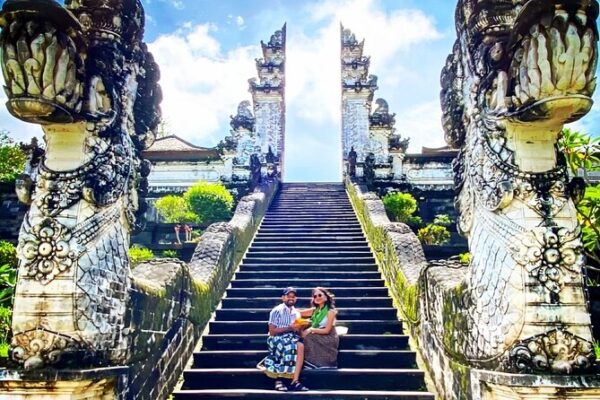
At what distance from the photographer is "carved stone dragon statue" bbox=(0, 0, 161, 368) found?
3119mm

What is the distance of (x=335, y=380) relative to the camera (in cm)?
488

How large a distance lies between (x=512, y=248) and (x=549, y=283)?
307 millimetres

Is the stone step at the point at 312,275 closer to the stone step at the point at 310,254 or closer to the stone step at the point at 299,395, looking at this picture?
the stone step at the point at 310,254

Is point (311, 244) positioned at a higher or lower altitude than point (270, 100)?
lower

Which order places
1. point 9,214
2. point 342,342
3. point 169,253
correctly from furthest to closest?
point 9,214 < point 169,253 < point 342,342

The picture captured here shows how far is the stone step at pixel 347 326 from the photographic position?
231 inches

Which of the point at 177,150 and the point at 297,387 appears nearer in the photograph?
the point at 297,387

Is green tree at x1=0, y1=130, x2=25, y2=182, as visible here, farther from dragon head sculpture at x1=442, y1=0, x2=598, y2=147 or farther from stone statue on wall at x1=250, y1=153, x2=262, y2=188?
dragon head sculpture at x1=442, y1=0, x2=598, y2=147

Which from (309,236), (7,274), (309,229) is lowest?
(7,274)

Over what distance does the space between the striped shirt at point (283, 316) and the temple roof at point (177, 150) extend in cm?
1609

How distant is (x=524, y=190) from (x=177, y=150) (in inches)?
802

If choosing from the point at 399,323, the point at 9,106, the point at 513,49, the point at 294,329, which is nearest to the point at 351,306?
the point at 399,323

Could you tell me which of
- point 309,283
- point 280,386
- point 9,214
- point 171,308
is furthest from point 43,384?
point 9,214

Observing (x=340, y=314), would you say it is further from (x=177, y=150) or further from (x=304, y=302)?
(x=177, y=150)
